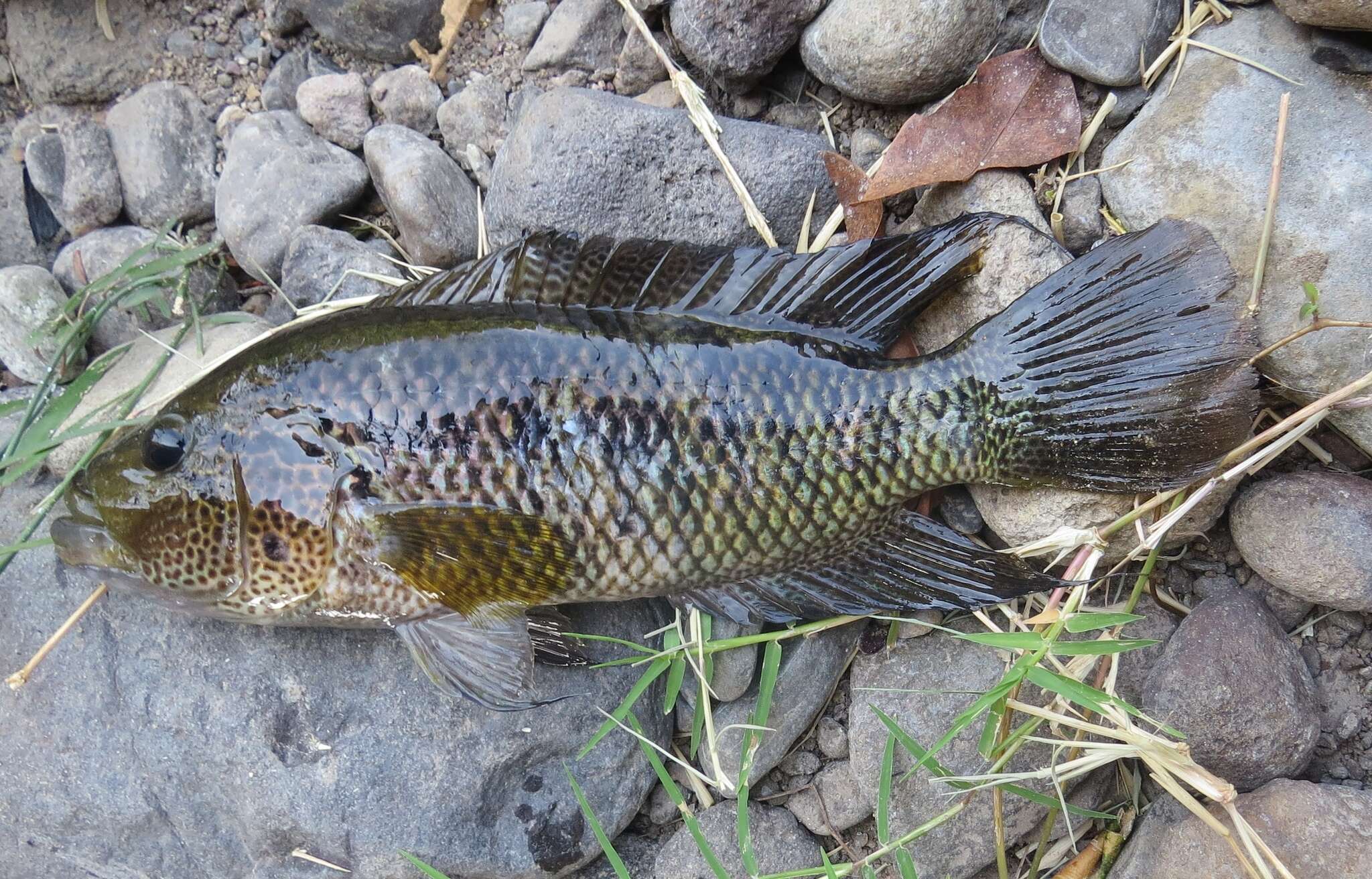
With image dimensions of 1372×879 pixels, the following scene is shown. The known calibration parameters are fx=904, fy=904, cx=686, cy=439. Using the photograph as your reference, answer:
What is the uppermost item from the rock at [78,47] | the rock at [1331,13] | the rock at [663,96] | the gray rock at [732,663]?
the rock at [78,47]

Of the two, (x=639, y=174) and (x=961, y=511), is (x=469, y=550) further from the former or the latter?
(x=961, y=511)

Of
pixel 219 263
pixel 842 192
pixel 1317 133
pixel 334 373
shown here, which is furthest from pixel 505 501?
pixel 1317 133

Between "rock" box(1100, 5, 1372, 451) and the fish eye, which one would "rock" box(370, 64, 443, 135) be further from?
"rock" box(1100, 5, 1372, 451)

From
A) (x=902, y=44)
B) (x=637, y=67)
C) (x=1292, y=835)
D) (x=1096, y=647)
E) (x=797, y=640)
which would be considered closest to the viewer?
(x=1096, y=647)

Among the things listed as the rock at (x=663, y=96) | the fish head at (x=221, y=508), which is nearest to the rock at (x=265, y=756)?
the fish head at (x=221, y=508)

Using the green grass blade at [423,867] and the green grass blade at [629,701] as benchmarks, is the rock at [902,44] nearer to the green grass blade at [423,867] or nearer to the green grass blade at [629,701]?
the green grass blade at [629,701]

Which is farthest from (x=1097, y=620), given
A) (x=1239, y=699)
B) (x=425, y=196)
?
(x=425, y=196)
